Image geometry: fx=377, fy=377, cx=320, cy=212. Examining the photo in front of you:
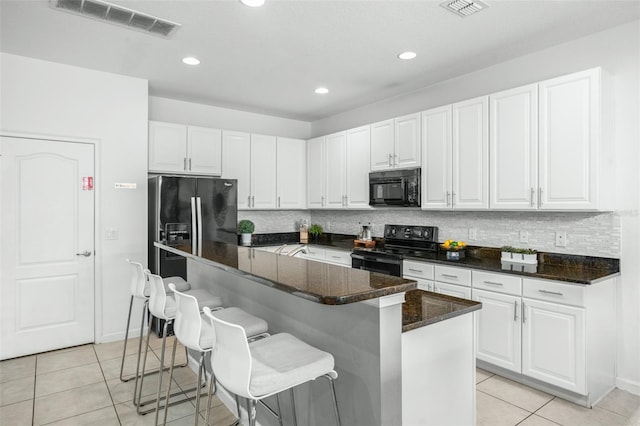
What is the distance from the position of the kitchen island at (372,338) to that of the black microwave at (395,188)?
6.69 ft

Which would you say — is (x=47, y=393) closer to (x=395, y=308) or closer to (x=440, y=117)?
(x=395, y=308)

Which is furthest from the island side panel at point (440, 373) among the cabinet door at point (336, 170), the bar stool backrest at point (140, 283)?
the cabinet door at point (336, 170)

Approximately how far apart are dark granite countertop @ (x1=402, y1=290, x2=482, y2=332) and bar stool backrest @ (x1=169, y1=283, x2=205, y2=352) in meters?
0.95

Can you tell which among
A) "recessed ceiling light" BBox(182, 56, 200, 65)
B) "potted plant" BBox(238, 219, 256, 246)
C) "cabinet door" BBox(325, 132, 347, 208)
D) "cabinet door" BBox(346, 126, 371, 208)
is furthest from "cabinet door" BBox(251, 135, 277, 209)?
"recessed ceiling light" BBox(182, 56, 200, 65)

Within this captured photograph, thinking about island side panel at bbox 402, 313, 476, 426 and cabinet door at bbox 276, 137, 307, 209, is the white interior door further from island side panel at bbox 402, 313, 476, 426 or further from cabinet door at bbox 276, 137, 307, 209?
island side panel at bbox 402, 313, 476, 426

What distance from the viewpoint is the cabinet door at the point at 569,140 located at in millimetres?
2768

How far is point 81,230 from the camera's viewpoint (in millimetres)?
3850

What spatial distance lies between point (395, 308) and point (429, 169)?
106 inches

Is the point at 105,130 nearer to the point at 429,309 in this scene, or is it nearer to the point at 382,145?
the point at 382,145

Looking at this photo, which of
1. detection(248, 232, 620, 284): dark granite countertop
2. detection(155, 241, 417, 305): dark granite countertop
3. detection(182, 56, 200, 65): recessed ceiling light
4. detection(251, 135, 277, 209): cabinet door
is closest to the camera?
detection(155, 241, 417, 305): dark granite countertop

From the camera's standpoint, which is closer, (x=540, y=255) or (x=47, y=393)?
(x=47, y=393)

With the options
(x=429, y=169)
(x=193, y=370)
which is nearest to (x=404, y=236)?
(x=429, y=169)

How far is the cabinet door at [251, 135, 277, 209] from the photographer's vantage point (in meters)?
5.16

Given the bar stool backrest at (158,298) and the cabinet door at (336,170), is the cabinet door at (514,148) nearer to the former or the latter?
the cabinet door at (336,170)
